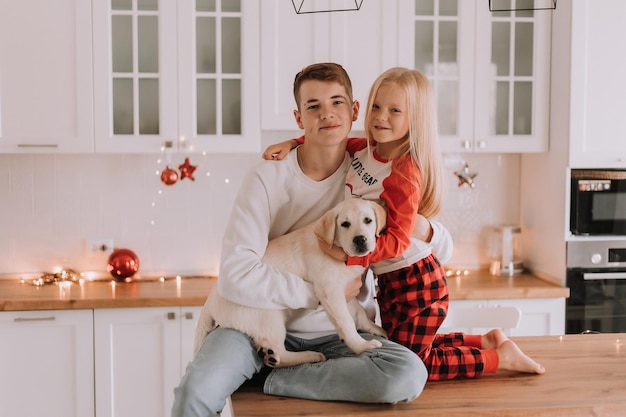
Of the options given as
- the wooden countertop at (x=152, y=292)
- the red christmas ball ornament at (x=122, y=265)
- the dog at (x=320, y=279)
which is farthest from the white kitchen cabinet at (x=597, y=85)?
the red christmas ball ornament at (x=122, y=265)

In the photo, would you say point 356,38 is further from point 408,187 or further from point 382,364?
point 382,364

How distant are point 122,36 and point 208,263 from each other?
3.84 feet

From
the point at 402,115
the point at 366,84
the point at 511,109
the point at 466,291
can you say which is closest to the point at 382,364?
the point at 402,115

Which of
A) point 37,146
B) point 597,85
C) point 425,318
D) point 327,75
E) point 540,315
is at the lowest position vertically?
point 540,315

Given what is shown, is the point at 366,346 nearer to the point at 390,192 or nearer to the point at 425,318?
the point at 425,318

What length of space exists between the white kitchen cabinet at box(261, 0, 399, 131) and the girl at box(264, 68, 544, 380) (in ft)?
4.11

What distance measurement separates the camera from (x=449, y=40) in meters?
3.50

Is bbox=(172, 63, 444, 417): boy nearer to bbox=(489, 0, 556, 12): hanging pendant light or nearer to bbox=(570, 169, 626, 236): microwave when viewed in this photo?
bbox=(570, 169, 626, 236): microwave

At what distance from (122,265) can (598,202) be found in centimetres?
223

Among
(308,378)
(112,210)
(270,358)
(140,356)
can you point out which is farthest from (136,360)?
(308,378)

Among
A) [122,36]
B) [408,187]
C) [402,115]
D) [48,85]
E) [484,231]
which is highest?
[122,36]

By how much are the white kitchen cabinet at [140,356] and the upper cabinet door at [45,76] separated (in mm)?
793

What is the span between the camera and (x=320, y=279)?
202 cm

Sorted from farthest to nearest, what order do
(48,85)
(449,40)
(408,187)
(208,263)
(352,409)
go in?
(208,263) < (449,40) < (48,85) < (408,187) < (352,409)
